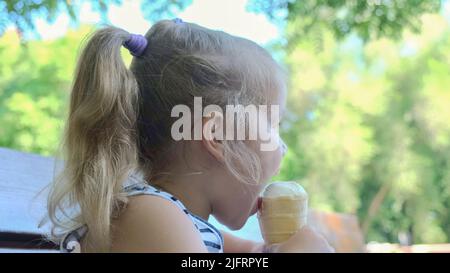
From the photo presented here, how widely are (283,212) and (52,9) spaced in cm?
159

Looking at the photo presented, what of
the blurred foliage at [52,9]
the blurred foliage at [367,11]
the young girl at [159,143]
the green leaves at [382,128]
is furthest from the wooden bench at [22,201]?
the green leaves at [382,128]

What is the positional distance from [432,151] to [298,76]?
2.94m

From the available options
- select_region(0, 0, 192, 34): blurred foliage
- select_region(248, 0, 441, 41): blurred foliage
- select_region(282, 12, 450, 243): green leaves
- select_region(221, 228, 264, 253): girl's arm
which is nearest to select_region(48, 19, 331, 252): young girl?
select_region(221, 228, 264, 253): girl's arm

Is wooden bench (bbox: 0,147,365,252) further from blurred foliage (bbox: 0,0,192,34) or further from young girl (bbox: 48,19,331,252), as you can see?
blurred foliage (bbox: 0,0,192,34)

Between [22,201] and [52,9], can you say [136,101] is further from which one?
[52,9]

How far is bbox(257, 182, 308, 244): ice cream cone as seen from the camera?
923 millimetres

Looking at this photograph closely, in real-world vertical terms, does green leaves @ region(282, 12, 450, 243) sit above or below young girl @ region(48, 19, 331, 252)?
above

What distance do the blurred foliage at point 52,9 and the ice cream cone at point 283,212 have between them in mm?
1216

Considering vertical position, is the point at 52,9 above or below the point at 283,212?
above

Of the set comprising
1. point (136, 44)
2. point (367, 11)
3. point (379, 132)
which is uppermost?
point (379, 132)

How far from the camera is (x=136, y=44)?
97 cm

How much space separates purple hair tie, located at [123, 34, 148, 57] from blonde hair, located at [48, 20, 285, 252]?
0.01 metres

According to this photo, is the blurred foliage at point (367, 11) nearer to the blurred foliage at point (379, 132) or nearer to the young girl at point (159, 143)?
the young girl at point (159, 143)

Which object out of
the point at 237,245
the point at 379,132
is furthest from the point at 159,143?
the point at 379,132
